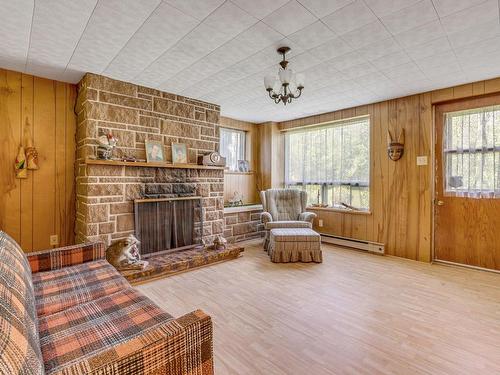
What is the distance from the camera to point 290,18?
195 centimetres

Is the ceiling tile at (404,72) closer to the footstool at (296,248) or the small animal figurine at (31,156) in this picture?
the footstool at (296,248)

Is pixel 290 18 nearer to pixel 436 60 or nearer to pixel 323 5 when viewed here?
pixel 323 5

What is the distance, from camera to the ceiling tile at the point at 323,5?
5.80ft

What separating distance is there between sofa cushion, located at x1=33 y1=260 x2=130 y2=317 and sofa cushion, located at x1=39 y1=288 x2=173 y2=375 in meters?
0.08

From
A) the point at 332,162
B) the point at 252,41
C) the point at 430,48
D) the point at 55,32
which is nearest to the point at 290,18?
the point at 252,41

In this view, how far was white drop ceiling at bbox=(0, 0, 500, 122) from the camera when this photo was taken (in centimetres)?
185

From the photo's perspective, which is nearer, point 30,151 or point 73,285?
point 73,285

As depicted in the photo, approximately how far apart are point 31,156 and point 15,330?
9.30 ft

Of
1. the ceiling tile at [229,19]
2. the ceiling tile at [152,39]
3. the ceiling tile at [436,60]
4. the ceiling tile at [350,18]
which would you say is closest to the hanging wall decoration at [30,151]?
the ceiling tile at [152,39]

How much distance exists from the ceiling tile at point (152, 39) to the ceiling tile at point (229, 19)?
15 centimetres

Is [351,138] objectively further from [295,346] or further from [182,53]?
[295,346]

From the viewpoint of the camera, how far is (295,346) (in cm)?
181

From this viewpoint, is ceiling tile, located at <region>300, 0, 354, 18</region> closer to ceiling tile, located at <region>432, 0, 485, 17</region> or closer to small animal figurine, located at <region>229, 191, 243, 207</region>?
ceiling tile, located at <region>432, 0, 485, 17</region>

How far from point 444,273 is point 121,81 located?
4.66 meters
